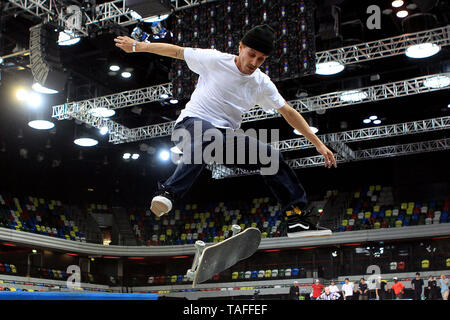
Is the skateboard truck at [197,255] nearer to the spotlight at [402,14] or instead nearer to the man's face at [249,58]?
the man's face at [249,58]

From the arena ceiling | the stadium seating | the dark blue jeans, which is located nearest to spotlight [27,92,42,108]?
the arena ceiling

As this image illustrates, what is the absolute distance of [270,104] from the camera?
10.7ft

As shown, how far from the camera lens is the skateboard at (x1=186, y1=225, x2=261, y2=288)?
3.13 meters

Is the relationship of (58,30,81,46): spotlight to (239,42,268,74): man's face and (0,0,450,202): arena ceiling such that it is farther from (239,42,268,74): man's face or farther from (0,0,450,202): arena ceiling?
(239,42,268,74): man's face

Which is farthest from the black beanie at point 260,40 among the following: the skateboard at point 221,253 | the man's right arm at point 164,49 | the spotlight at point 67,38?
the spotlight at point 67,38

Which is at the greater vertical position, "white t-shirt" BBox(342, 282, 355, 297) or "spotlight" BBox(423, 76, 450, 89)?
"spotlight" BBox(423, 76, 450, 89)

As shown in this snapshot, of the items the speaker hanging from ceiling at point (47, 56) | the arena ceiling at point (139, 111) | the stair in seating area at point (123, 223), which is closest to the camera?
the speaker hanging from ceiling at point (47, 56)

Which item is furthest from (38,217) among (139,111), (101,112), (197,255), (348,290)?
(197,255)

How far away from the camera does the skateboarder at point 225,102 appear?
9.63ft

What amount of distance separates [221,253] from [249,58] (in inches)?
48.5

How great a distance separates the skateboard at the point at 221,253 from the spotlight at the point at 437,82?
10141 mm

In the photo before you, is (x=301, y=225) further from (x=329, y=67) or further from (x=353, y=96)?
(x=353, y=96)

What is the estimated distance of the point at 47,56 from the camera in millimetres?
10070
